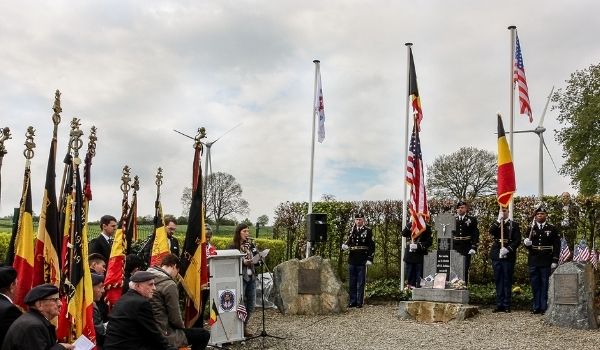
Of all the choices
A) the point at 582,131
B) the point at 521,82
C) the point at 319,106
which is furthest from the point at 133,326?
the point at 582,131

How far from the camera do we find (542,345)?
9844 mm

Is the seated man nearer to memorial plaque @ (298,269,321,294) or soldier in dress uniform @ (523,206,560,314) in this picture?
memorial plaque @ (298,269,321,294)

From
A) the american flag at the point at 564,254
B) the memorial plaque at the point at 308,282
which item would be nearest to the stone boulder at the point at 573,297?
the american flag at the point at 564,254

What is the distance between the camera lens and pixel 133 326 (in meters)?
5.92

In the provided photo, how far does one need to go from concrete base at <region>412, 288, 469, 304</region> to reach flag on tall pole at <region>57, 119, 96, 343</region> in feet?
25.7

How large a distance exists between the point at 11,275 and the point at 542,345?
26.0ft

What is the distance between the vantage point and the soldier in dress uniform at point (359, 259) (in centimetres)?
1465

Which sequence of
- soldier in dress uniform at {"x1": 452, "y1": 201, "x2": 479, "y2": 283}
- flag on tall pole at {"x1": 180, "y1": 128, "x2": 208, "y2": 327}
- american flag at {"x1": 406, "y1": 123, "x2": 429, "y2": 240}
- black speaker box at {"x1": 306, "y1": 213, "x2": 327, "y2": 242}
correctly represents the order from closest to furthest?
1. flag on tall pole at {"x1": 180, "y1": 128, "x2": 208, "y2": 327}
2. soldier in dress uniform at {"x1": 452, "y1": 201, "x2": 479, "y2": 283}
3. american flag at {"x1": 406, "y1": 123, "x2": 429, "y2": 240}
4. black speaker box at {"x1": 306, "y1": 213, "x2": 327, "y2": 242}

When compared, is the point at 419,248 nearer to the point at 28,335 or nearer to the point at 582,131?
the point at 28,335

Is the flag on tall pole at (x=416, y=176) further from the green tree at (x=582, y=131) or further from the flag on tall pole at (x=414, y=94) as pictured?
the green tree at (x=582, y=131)

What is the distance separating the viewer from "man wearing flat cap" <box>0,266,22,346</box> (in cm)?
528

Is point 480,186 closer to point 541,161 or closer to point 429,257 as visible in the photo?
point 541,161

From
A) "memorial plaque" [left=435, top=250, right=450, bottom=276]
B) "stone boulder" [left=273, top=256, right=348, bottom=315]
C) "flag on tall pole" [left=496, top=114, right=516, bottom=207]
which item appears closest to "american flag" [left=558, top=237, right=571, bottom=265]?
"flag on tall pole" [left=496, top=114, right=516, bottom=207]

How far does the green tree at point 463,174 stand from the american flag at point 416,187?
22.6 meters
